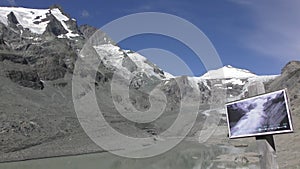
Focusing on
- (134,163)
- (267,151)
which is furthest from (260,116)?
(134,163)

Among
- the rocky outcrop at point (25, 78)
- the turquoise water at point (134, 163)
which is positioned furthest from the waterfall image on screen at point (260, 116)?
the rocky outcrop at point (25, 78)

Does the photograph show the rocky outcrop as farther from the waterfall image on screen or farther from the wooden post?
the wooden post

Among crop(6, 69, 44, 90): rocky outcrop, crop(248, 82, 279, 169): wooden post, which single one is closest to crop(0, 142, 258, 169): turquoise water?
crop(248, 82, 279, 169): wooden post

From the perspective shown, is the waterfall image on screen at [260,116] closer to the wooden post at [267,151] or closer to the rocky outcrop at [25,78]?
the wooden post at [267,151]

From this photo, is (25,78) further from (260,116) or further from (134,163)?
(260,116)

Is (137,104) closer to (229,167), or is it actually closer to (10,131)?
(10,131)

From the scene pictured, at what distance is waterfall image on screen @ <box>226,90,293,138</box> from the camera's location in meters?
5.59

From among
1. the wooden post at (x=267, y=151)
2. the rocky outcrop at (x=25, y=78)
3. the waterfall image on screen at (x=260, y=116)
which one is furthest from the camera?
the rocky outcrop at (x=25, y=78)

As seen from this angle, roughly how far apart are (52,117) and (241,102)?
10210cm

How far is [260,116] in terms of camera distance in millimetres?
6016

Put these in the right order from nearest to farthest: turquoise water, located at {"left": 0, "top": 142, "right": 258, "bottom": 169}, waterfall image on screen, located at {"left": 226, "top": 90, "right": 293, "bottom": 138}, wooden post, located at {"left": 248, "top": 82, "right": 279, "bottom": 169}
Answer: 1. waterfall image on screen, located at {"left": 226, "top": 90, "right": 293, "bottom": 138}
2. wooden post, located at {"left": 248, "top": 82, "right": 279, "bottom": 169}
3. turquoise water, located at {"left": 0, "top": 142, "right": 258, "bottom": 169}

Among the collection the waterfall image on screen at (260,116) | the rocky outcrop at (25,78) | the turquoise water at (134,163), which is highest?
the rocky outcrop at (25,78)

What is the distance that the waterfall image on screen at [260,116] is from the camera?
5587 millimetres

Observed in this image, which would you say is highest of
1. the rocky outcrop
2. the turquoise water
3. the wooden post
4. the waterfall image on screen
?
the rocky outcrop
